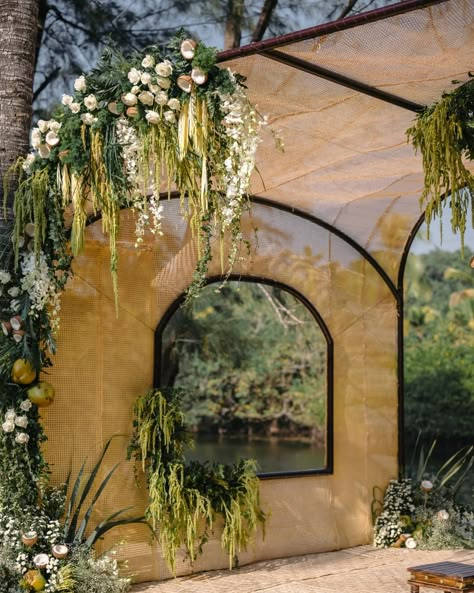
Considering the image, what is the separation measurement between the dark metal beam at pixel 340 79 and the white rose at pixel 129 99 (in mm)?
730

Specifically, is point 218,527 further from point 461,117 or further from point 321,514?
point 461,117

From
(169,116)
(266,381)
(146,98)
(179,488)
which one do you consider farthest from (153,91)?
(266,381)

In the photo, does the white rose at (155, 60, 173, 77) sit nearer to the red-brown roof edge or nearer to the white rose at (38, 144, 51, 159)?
the red-brown roof edge

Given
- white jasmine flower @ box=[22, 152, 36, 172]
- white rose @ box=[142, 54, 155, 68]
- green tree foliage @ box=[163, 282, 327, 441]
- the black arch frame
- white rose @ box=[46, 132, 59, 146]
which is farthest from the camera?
green tree foliage @ box=[163, 282, 327, 441]

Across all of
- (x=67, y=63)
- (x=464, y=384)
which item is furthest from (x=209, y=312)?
(x=67, y=63)

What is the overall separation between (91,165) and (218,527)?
332cm

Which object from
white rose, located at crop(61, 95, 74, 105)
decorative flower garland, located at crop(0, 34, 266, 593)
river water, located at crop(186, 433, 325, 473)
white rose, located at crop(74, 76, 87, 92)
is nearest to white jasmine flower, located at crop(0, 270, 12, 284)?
decorative flower garland, located at crop(0, 34, 266, 593)

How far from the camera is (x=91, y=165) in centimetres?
489

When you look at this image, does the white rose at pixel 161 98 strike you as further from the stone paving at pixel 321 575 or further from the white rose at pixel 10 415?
the stone paving at pixel 321 575

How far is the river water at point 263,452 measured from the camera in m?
17.9

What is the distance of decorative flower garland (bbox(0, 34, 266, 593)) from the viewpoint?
4.53m

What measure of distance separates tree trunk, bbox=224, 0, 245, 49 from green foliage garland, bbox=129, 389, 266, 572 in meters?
4.65

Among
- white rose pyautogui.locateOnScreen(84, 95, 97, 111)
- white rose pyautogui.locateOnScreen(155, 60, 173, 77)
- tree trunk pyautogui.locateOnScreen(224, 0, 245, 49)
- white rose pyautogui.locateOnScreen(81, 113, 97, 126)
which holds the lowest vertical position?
white rose pyautogui.locateOnScreen(81, 113, 97, 126)

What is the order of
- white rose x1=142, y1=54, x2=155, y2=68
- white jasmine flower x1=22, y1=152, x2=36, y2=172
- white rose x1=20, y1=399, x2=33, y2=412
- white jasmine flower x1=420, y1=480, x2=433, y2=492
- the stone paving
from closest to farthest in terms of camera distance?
white rose x1=142, y1=54, x2=155, y2=68 < white jasmine flower x1=22, y1=152, x2=36, y2=172 < white rose x1=20, y1=399, x2=33, y2=412 < the stone paving < white jasmine flower x1=420, y1=480, x2=433, y2=492
